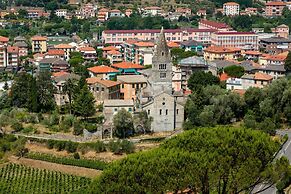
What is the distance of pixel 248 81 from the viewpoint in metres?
48.5

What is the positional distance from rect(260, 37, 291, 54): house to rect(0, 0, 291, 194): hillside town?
16cm

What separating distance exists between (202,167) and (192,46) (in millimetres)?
51356

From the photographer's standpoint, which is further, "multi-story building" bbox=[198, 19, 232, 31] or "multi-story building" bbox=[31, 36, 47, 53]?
"multi-story building" bbox=[198, 19, 232, 31]

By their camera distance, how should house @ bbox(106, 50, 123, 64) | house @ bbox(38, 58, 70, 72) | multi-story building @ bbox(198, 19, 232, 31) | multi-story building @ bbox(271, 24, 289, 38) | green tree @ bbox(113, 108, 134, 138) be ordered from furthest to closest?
multi-story building @ bbox(271, 24, 289, 38)
multi-story building @ bbox(198, 19, 232, 31)
house @ bbox(106, 50, 123, 64)
house @ bbox(38, 58, 70, 72)
green tree @ bbox(113, 108, 134, 138)

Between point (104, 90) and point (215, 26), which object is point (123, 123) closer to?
point (104, 90)

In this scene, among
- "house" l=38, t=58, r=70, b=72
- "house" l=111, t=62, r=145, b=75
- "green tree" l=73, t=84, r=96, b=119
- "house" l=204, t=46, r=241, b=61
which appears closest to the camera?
"green tree" l=73, t=84, r=96, b=119

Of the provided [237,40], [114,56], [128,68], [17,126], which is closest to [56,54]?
[114,56]

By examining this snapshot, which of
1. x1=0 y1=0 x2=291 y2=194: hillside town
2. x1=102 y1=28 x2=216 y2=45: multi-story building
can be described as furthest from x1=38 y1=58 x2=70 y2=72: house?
x1=102 y1=28 x2=216 y2=45: multi-story building

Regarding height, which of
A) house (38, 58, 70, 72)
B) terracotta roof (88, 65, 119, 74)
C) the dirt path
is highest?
terracotta roof (88, 65, 119, 74)

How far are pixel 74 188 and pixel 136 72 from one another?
23.2 metres

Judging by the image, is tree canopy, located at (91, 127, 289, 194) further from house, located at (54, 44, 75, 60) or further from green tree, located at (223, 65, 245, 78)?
house, located at (54, 44, 75, 60)

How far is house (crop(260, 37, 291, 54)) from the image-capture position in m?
70.8

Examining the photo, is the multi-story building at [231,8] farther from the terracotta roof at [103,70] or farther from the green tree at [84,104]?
the green tree at [84,104]

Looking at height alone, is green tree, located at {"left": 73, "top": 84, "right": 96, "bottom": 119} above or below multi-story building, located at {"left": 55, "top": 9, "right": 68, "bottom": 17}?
below
